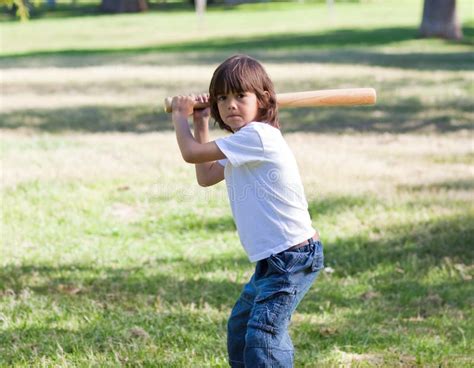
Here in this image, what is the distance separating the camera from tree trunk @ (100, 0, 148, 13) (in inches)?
1711

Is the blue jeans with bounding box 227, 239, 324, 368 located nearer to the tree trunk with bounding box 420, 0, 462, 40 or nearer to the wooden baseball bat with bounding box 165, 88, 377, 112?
the wooden baseball bat with bounding box 165, 88, 377, 112

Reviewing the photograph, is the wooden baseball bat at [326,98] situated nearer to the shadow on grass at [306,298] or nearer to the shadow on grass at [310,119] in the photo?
the shadow on grass at [306,298]

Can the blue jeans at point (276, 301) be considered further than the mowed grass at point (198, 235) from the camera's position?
No

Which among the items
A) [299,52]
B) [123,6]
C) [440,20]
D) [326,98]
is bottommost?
[123,6]

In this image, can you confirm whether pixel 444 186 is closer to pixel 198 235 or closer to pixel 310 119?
pixel 198 235

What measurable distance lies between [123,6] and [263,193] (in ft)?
134

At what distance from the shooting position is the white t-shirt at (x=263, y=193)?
11.5ft

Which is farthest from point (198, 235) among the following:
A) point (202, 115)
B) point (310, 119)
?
point (310, 119)

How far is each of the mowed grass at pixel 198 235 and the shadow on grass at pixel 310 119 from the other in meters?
0.04

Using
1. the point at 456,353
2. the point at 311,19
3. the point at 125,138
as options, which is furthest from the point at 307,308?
the point at 311,19

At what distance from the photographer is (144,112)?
549 inches

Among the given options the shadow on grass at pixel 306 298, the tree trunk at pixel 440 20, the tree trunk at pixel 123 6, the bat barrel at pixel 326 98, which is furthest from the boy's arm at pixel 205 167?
the tree trunk at pixel 123 6

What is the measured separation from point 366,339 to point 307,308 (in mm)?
653

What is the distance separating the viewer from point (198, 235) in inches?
270
